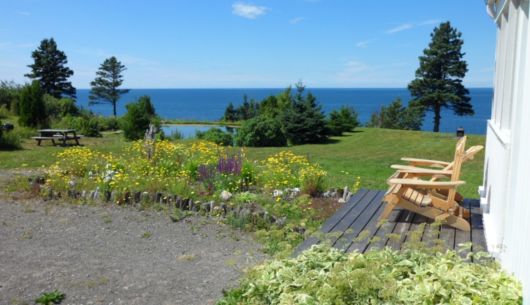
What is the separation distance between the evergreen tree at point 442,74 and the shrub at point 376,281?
30.8 metres

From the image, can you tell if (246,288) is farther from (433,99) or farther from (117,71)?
(117,71)

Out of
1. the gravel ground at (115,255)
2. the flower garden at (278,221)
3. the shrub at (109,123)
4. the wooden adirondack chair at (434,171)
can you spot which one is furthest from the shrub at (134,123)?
the wooden adirondack chair at (434,171)

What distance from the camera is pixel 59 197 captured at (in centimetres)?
770

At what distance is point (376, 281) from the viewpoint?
288 cm

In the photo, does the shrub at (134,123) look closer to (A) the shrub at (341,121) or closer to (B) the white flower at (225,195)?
(A) the shrub at (341,121)

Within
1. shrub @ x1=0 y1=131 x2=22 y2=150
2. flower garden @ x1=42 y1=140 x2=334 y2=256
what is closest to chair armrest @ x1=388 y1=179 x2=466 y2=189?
flower garden @ x1=42 y1=140 x2=334 y2=256

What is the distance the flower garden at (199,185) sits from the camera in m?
6.55

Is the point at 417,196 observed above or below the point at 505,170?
below

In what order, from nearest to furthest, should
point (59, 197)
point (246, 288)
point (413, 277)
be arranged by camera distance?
point (413, 277) < point (246, 288) < point (59, 197)

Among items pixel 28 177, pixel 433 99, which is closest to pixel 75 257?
pixel 28 177

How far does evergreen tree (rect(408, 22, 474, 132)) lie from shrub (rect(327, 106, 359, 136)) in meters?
10.5

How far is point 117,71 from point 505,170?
5067cm

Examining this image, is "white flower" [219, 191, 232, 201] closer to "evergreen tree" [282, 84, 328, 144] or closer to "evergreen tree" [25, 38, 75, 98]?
"evergreen tree" [282, 84, 328, 144]

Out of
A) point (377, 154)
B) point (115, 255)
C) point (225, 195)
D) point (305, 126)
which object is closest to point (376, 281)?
point (115, 255)
